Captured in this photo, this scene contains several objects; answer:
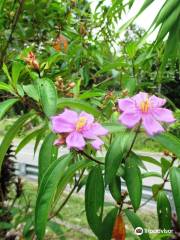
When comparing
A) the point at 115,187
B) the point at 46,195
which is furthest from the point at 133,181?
the point at 46,195

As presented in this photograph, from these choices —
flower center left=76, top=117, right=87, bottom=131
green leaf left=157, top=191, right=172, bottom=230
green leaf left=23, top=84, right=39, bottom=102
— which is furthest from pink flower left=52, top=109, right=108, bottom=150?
green leaf left=157, top=191, right=172, bottom=230

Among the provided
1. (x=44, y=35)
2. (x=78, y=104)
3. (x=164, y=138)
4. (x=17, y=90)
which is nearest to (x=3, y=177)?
(x=44, y=35)

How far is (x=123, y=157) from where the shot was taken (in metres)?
0.81

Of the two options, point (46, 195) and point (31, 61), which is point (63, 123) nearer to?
point (46, 195)

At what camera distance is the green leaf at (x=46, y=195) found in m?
Answer: 0.72

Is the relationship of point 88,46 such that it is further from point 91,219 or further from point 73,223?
point 73,223

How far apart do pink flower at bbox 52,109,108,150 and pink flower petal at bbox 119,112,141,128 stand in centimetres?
4

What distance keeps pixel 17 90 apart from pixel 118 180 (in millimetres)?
349

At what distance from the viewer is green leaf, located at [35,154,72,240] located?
720mm

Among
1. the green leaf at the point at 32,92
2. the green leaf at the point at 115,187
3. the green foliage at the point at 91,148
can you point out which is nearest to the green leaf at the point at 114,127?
the green foliage at the point at 91,148

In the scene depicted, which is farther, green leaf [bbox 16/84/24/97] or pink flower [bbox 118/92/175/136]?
green leaf [bbox 16/84/24/97]

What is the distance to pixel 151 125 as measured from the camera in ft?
2.37

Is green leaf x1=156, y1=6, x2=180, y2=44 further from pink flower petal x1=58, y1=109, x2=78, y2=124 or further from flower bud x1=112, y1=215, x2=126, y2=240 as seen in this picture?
flower bud x1=112, y1=215, x2=126, y2=240

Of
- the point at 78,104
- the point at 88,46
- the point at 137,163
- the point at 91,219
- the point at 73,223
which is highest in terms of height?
the point at 88,46
